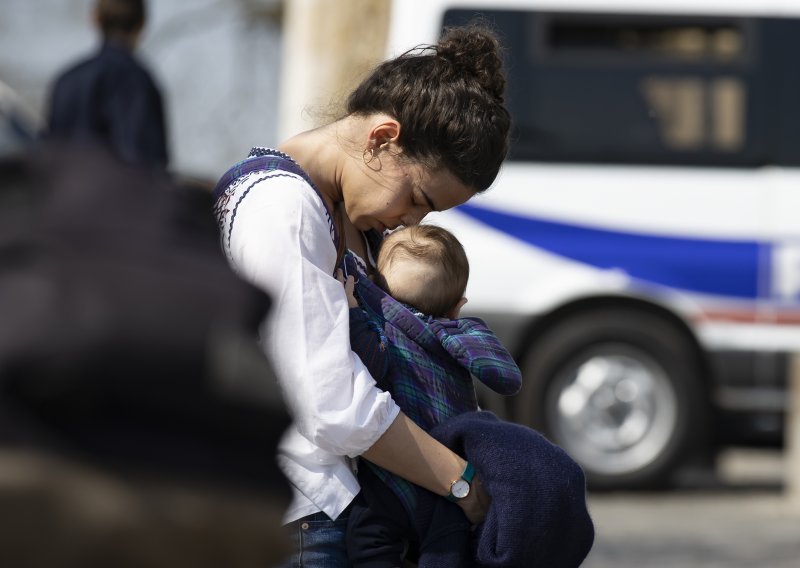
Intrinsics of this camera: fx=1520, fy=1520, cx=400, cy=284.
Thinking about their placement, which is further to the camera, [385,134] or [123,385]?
[385,134]

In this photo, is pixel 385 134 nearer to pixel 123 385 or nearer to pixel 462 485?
pixel 462 485

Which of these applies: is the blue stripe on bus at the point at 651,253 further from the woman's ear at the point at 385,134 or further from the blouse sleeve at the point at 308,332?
the blouse sleeve at the point at 308,332

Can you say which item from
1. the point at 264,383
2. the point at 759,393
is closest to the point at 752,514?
the point at 759,393

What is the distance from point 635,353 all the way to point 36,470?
6239mm

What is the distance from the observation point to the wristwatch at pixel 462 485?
2127 mm

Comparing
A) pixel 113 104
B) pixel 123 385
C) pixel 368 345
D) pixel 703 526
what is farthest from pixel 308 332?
pixel 703 526

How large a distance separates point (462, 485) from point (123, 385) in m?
1.06

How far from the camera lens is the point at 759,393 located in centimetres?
715

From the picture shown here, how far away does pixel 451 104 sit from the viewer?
2236 mm

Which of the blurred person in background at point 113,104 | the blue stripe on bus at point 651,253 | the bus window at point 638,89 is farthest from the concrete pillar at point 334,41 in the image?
the blurred person in background at point 113,104

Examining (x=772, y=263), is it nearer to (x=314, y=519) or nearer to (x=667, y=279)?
(x=667, y=279)

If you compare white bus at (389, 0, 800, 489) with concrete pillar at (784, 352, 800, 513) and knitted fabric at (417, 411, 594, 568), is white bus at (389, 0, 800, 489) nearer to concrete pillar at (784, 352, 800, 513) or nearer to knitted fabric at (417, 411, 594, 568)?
concrete pillar at (784, 352, 800, 513)

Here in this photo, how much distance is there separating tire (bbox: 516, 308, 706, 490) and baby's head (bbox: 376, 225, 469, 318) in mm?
4822

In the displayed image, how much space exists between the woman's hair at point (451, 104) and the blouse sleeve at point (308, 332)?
27 centimetres
